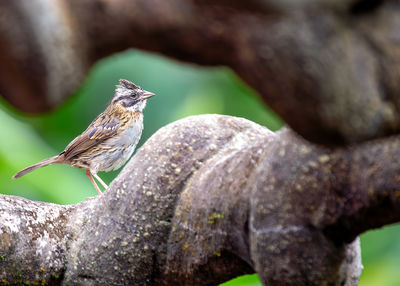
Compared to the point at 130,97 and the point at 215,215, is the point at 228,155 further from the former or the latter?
the point at 130,97

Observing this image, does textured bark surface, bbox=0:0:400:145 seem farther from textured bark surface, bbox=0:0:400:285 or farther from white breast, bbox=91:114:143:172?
white breast, bbox=91:114:143:172

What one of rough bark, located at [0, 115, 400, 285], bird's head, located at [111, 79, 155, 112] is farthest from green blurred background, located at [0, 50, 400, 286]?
rough bark, located at [0, 115, 400, 285]

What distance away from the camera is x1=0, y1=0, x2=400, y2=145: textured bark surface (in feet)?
3.42

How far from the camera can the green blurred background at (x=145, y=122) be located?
605 centimetres

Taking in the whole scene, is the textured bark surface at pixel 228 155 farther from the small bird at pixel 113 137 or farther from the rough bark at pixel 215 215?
the small bird at pixel 113 137

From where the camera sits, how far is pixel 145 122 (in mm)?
7000

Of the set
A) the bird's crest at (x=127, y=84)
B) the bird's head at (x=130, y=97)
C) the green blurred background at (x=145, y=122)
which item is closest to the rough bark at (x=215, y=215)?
the bird's crest at (x=127, y=84)

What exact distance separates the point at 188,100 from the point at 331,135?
5912 mm

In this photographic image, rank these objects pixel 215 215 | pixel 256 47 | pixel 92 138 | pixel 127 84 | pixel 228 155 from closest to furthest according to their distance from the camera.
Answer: pixel 256 47 → pixel 215 215 → pixel 228 155 → pixel 127 84 → pixel 92 138

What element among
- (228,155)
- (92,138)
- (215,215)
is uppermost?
(228,155)

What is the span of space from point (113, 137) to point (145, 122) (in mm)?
1845

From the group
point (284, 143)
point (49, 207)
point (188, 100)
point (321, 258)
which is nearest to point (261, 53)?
point (284, 143)

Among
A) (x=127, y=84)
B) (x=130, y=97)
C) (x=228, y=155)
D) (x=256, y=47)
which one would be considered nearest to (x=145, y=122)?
(x=130, y=97)

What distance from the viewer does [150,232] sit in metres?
2.51
